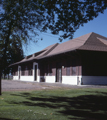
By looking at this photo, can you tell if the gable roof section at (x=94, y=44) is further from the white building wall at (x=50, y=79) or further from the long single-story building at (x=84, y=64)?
the white building wall at (x=50, y=79)

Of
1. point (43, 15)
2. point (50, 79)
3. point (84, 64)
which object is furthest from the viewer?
point (50, 79)

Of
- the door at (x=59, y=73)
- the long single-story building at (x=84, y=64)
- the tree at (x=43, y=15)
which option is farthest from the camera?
the door at (x=59, y=73)

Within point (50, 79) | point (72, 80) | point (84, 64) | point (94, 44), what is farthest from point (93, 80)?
point (50, 79)

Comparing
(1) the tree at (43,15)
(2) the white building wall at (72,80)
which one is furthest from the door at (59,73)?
(1) the tree at (43,15)

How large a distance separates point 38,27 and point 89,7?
2.82 metres

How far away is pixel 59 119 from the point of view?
16.2 feet

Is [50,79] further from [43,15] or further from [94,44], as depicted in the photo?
[43,15]

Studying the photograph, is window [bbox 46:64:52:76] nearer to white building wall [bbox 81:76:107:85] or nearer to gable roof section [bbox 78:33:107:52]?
gable roof section [bbox 78:33:107:52]

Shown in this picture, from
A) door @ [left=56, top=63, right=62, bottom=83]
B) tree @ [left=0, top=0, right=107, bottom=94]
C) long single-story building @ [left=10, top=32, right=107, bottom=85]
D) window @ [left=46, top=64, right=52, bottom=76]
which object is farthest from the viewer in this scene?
window @ [left=46, top=64, right=52, bottom=76]

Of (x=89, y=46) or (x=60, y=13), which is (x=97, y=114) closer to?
(x=60, y=13)

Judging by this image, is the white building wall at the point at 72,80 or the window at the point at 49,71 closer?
the white building wall at the point at 72,80

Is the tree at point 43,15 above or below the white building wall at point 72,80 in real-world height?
above

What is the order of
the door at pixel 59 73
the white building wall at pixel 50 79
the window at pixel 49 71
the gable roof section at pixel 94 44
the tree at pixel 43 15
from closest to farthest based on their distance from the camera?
the tree at pixel 43 15 < the gable roof section at pixel 94 44 < the door at pixel 59 73 < the white building wall at pixel 50 79 < the window at pixel 49 71

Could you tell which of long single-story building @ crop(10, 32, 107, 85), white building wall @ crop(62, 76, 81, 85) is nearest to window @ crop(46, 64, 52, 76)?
long single-story building @ crop(10, 32, 107, 85)
